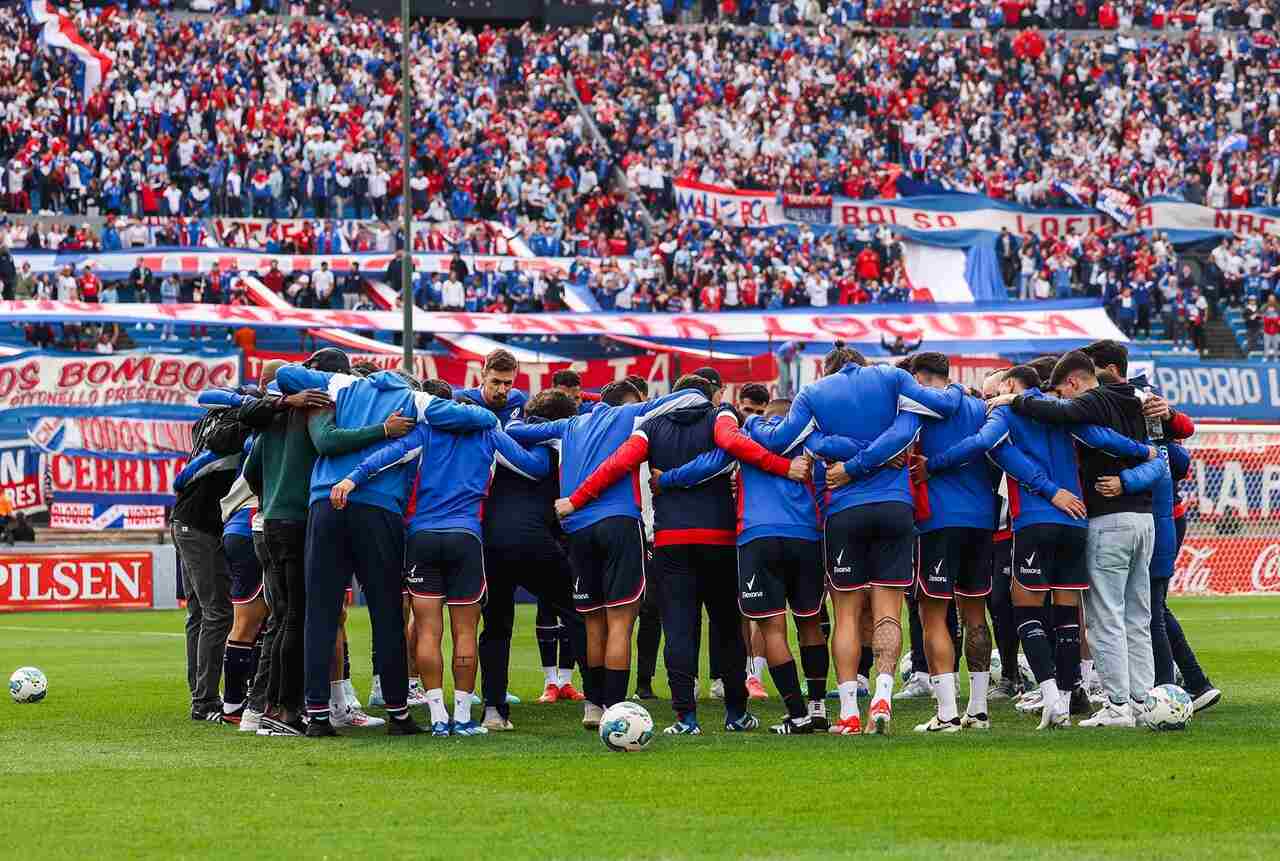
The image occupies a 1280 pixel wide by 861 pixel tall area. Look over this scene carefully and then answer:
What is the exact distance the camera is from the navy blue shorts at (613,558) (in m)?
12.0

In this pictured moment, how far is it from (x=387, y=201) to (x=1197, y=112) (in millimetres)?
23040

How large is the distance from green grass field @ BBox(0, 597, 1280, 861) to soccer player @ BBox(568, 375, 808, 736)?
582 millimetres

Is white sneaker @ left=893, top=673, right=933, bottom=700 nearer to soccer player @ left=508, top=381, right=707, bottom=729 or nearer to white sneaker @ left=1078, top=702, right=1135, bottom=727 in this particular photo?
white sneaker @ left=1078, top=702, right=1135, bottom=727

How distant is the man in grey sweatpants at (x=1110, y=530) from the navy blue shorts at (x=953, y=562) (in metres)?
0.65

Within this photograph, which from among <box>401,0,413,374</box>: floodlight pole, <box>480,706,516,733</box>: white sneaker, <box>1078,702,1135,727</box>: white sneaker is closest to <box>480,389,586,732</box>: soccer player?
<box>480,706,516,733</box>: white sneaker

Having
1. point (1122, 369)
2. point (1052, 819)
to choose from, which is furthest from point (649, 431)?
point (1052, 819)

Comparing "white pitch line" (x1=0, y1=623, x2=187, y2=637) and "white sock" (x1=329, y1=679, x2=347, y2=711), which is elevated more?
"white sock" (x1=329, y1=679, x2=347, y2=711)

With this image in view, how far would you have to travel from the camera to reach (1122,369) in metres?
12.3

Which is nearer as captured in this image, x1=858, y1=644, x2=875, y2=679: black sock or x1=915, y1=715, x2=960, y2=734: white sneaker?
x1=915, y1=715, x2=960, y2=734: white sneaker

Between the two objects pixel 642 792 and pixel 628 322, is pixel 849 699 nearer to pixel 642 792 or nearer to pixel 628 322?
pixel 642 792

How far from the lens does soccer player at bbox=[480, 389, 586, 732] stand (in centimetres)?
1267

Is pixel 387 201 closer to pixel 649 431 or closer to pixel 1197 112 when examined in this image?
pixel 1197 112

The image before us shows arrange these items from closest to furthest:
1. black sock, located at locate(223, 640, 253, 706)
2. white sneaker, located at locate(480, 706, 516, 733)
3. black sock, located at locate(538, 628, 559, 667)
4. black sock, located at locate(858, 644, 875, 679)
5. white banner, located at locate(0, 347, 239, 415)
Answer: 1. white sneaker, located at locate(480, 706, 516, 733)
2. black sock, located at locate(223, 640, 253, 706)
3. black sock, located at locate(858, 644, 875, 679)
4. black sock, located at locate(538, 628, 559, 667)
5. white banner, located at locate(0, 347, 239, 415)

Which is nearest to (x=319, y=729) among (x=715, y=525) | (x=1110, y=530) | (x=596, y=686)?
(x=596, y=686)
